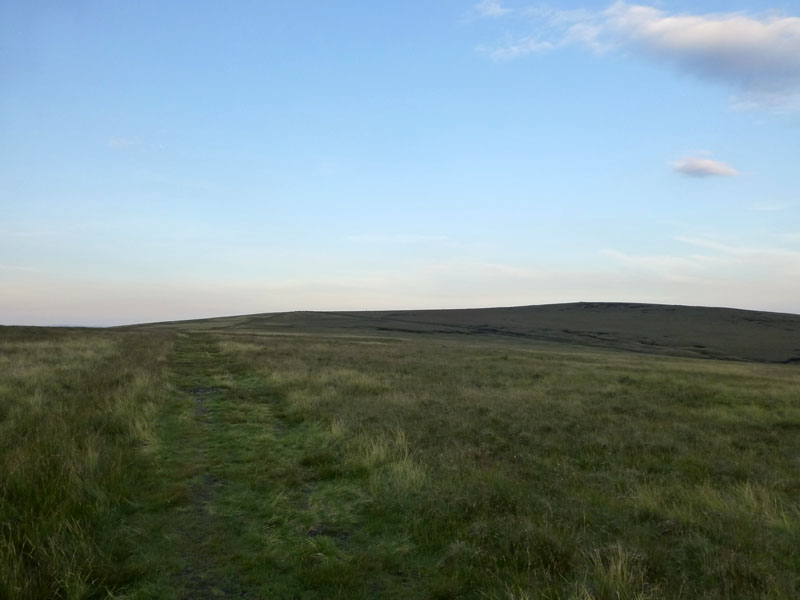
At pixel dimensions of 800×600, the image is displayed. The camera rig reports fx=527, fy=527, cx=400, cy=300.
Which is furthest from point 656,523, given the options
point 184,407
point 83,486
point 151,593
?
point 184,407

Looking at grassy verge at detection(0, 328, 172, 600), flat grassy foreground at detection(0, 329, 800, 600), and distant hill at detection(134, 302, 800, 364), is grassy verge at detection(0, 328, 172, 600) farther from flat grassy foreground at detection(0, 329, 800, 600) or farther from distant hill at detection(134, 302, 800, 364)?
distant hill at detection(134, 302, 800, 364)

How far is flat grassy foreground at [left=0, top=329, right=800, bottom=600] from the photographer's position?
5062 millimetres

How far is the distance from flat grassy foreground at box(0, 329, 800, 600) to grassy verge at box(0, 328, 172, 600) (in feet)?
0.11

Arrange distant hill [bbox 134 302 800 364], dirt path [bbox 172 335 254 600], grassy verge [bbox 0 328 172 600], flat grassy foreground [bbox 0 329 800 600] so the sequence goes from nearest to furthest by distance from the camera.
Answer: grassy verge [bbox 0 328 172 600] < dirt path [bbox 172 335 254 600] < flat grassy foreground [bbox 0 329 800 600] < distant hill [bbox 134 302 800 364]

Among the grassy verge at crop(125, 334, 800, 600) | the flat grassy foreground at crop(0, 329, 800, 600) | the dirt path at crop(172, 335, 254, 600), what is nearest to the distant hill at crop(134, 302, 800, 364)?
the grassy verge at crop(125, 334, 800, 600)

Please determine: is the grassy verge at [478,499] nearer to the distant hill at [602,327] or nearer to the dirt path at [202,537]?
the dirt path at [202,537]

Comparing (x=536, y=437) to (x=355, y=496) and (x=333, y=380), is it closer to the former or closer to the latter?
(x=355, y=496)

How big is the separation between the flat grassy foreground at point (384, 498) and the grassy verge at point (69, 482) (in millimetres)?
33

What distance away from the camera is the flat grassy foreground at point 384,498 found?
506 centimetres

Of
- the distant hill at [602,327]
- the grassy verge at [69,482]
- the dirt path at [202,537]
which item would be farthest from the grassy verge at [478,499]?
the distant hill at [602,327]

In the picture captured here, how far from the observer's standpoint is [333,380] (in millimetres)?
19484

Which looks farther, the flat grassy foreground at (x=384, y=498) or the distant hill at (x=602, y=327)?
the distant hill at (x=602, y=327)

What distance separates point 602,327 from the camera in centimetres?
9869

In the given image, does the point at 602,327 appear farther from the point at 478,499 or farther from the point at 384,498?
the point at 384,498
